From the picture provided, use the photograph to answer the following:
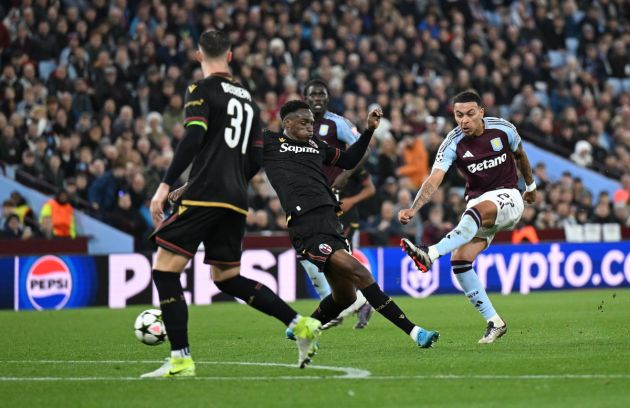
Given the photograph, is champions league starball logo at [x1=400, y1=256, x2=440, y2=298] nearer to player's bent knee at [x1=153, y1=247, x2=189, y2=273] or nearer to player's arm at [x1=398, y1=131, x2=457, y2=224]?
player's arm at [x1=398, y1=131, x2=457, y2=224]

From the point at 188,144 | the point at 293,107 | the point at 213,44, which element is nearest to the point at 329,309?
the point at 293,107

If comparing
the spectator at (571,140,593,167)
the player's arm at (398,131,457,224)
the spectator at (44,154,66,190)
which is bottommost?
the player's arm at (398,131,457,224)

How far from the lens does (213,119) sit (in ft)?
28.1

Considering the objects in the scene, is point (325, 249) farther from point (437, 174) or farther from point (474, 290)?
point (474, 290)

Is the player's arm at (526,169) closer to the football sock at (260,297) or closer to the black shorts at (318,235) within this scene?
the black shorts at (318,235)

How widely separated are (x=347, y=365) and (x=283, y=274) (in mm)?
11044

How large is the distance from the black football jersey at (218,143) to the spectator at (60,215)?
12350 millimetres

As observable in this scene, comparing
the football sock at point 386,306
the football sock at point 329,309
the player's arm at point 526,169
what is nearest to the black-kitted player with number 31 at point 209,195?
the football sock at point 386,306

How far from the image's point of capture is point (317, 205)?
10.3 metres

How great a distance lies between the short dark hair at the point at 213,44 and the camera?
8.70 m

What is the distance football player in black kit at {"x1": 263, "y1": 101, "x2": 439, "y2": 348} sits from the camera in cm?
1016

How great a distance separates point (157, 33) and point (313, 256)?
14.8 meters

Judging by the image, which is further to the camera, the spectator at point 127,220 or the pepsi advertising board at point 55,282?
the spectator at point 127,220

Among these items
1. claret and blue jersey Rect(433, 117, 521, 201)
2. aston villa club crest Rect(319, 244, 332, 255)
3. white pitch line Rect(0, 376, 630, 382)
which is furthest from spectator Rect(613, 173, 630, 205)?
white pitch line Rect(0, 376, 630, 382)
